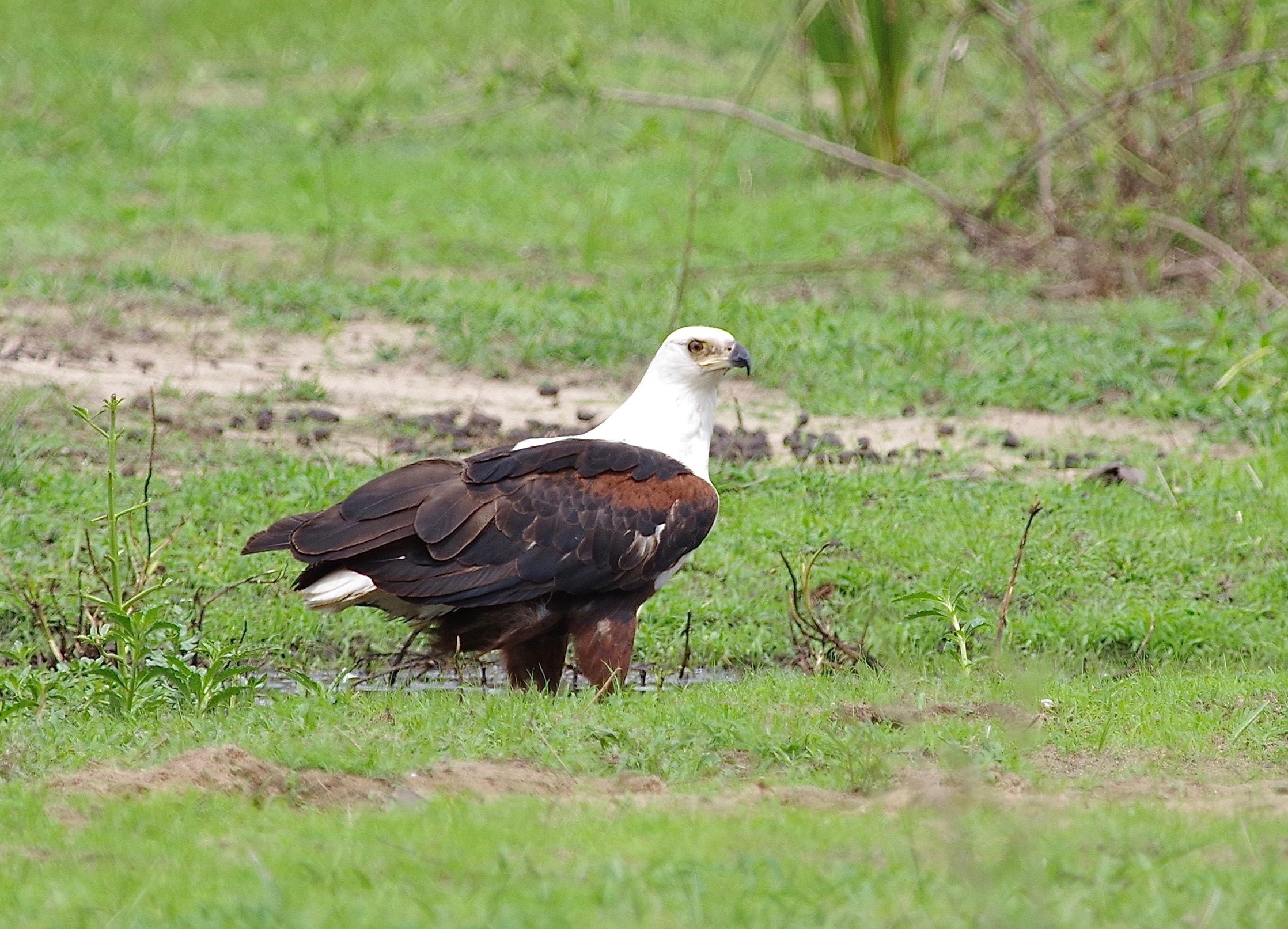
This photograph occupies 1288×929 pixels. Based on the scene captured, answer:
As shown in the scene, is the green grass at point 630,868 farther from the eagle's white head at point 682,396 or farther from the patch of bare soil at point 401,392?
the patch of bare soil at point 401,392

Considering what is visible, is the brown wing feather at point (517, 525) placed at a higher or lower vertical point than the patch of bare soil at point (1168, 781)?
higher

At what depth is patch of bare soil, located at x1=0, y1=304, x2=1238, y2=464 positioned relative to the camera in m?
9.00

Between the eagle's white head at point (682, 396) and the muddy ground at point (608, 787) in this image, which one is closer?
the muddy ground at point (608, 787)

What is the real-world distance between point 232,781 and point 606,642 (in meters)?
1.82

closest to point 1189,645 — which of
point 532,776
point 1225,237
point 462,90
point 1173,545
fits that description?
point 1173,545

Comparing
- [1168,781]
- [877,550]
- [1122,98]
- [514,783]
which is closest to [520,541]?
[514,783]

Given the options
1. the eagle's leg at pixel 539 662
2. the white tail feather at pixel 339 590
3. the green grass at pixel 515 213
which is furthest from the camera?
the green grass at pixel 515 213

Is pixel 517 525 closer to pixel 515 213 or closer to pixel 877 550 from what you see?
pixel 877 550

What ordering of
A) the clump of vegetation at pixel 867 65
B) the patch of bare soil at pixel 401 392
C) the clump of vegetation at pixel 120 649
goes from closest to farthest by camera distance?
1. the clump of vegetation at pixel 120 649
2. the patch of bare soil at pixel 401 392
3. the clump of vegetation at pixel 867 65

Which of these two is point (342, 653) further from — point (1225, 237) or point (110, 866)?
point (1225, 237)

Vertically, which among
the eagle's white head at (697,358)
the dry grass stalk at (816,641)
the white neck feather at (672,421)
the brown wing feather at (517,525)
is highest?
the eagle's white head at (697,358)

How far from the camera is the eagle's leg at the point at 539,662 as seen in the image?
648 centimetres

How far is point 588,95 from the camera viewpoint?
1084 cm

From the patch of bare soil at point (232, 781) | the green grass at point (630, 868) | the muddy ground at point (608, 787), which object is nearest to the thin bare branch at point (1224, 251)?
the muddy ground at point (608, 787)
